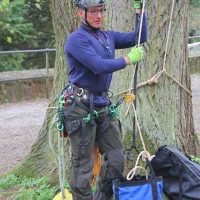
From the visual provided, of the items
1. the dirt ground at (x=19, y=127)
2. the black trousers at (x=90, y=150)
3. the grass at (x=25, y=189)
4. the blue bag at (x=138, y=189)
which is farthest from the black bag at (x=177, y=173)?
the dirt ground at (x=19, y=127)

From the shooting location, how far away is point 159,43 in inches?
187

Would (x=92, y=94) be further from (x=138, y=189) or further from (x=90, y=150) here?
(x=138, y=189)

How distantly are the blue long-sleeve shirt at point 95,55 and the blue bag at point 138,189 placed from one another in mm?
689

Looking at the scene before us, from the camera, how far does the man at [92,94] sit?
152 inches

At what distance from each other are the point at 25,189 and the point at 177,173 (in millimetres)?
1946

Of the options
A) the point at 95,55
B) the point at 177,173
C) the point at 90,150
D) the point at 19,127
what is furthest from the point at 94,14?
the point at 19,127

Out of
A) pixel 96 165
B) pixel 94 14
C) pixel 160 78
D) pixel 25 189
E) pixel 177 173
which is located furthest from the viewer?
pixel 25 189

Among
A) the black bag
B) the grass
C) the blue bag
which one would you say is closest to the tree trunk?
the black bag

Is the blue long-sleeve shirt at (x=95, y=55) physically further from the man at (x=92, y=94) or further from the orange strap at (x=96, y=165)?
the orange strap at (x=96, y=165)

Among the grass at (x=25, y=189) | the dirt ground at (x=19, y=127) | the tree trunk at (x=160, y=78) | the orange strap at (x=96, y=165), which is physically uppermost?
the tree trunk at (x=160, y=78)

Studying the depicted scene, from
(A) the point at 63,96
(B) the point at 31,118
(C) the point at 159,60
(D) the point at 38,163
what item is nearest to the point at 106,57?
(A) the point at 63,96

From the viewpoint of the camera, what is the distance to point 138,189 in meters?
4.04

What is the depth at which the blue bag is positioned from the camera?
4.01 meters

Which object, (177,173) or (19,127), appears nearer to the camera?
(177,173)
